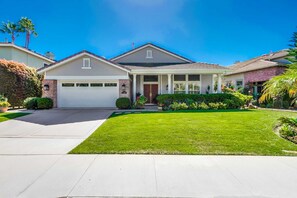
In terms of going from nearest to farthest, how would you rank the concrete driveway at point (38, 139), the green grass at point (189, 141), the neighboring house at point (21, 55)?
the green grass at point (189, 141) < the concrete driveway at point (38, 139) < the neighboring house at point (21, 55)

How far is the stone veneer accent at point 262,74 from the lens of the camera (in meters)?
16.6

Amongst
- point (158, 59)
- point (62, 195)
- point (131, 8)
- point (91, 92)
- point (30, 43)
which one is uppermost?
point (30, 43)

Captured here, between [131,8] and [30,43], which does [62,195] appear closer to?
[131,8]

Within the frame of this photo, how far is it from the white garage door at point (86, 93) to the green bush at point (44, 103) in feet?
2.72

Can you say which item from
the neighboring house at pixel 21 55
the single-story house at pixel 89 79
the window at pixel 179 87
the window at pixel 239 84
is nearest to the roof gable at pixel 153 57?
the window at pixel 179 87

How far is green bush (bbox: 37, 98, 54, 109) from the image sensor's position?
1327 centimetres

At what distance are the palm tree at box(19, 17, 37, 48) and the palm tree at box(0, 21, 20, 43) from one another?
824mm

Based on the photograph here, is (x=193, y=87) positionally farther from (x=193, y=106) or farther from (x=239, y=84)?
(x=239, y=84)

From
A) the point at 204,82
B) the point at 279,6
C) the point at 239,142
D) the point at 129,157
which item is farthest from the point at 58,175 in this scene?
the point at 279,6

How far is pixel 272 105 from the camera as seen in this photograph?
15.8 metres

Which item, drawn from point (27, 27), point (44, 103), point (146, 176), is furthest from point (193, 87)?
point (27, 27)

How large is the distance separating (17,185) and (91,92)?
1225 cm

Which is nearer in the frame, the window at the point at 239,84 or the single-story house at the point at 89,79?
the single-story house at the point at 89,79

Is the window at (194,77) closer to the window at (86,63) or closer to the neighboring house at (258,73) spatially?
the neighboring house at (258,73)
